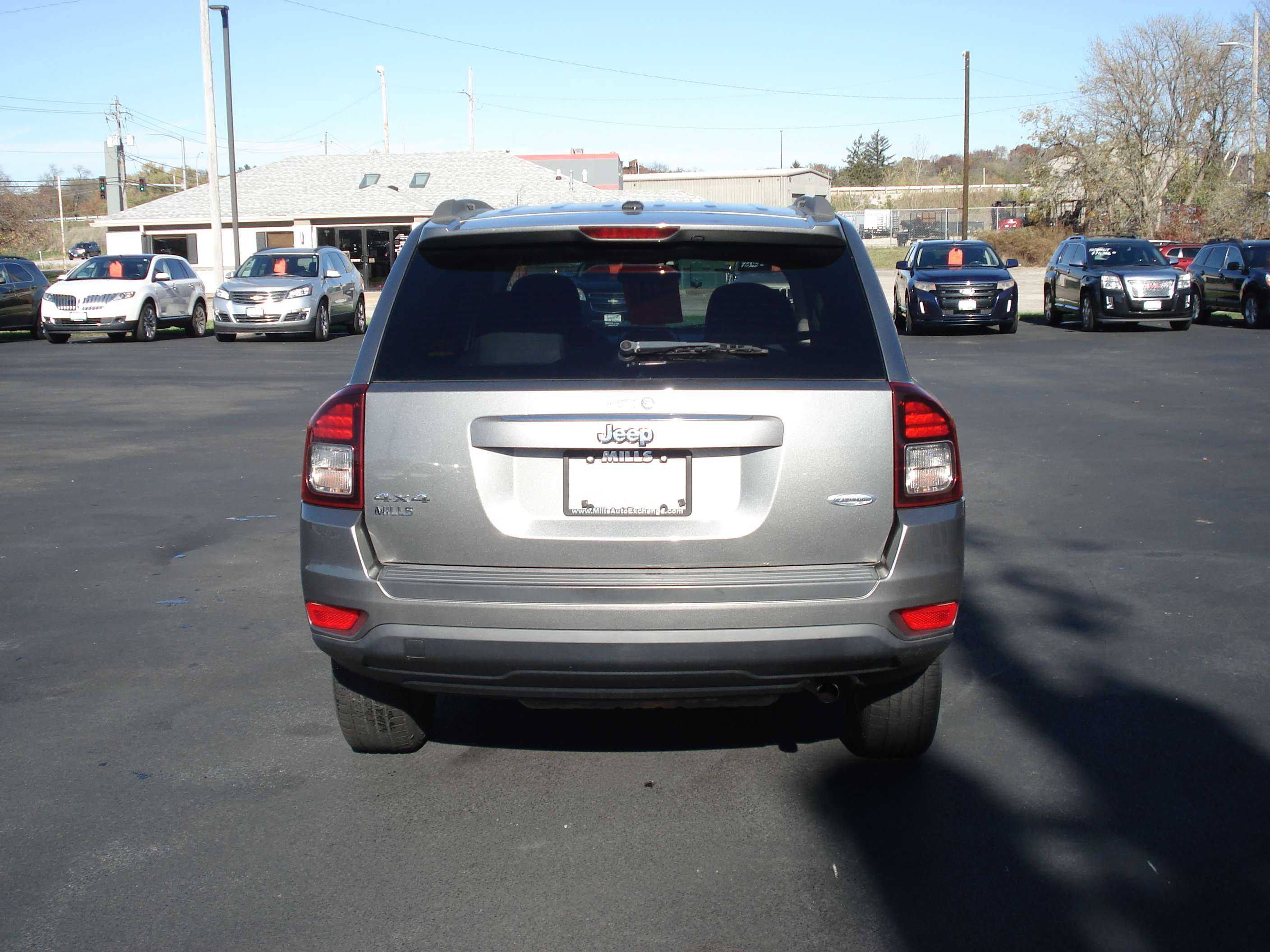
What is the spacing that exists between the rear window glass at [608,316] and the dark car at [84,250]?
7139 centimetres

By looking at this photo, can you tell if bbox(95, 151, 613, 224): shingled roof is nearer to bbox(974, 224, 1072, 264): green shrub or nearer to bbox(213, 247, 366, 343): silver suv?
bbox(974, 224, 1072, 264): green shrub

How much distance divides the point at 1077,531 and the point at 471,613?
5.25 metres

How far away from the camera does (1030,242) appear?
54.7 m

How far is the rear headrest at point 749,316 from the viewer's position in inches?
144

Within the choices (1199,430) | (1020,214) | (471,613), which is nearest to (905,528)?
(471,613)

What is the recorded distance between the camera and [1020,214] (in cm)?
6762

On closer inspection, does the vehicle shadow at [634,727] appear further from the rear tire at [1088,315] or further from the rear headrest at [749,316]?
the rear tire at [1088,315]

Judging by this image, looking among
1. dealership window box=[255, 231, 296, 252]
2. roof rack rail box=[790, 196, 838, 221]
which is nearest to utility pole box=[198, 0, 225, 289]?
dealership window box=[255, 231, 296, 252]

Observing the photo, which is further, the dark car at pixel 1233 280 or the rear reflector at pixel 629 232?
the dark car at pixel 1233 280

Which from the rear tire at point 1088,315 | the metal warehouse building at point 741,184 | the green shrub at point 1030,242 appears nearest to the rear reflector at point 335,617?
the rear tire at point 1088,315

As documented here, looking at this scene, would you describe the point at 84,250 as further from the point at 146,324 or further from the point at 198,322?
the point at 146,324

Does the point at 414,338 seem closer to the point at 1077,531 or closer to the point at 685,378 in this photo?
the point at 685,378

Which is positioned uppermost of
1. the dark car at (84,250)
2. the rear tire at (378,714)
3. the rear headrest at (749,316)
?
the dark car at (84,250)

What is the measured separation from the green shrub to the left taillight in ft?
173
